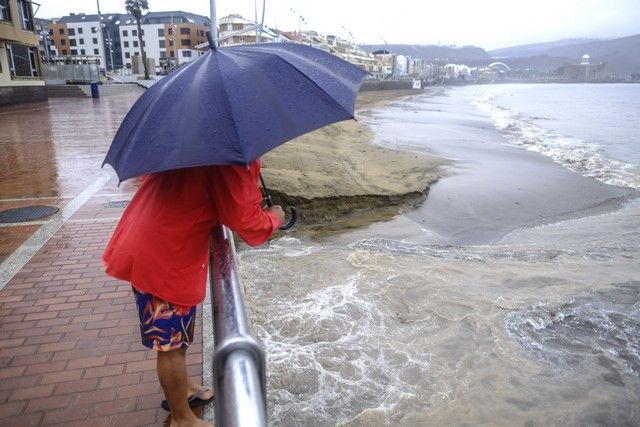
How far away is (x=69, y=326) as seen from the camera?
142 inches

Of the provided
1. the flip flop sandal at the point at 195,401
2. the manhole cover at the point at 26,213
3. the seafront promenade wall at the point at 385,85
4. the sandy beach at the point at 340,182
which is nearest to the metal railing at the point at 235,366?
the flip flop sandal at the point at 195,401

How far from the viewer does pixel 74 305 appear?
3.93m

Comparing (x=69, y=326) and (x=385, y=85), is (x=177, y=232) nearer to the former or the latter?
(x=69, y=326)

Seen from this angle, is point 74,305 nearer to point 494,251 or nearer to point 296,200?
point 296,200

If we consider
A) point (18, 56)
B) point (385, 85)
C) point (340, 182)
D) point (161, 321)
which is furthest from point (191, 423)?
point (385, 85)

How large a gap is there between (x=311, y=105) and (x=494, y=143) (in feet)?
57.7

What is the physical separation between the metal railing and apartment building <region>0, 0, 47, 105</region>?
27.1 meters

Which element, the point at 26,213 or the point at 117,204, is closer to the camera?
the point at 26,213

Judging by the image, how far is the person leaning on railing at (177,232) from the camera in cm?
185

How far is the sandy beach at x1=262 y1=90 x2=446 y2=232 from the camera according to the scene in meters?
7.91

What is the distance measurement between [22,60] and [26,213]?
25.0 meters

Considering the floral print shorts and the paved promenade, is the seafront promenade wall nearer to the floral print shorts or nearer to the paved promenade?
the paved promenade

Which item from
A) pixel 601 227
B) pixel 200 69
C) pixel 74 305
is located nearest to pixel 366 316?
pixel 74 305

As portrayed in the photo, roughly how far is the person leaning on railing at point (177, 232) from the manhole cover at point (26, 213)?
16.7ft
